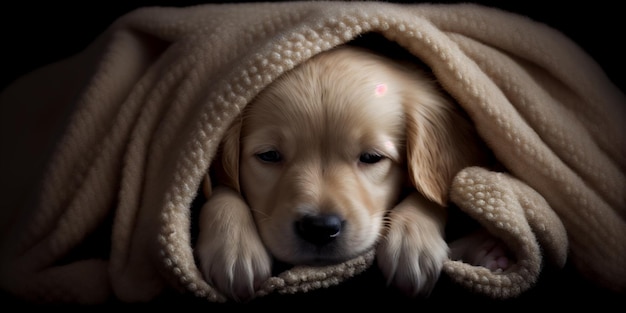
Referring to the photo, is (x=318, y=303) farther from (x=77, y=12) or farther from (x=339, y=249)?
(x=77, y=12)

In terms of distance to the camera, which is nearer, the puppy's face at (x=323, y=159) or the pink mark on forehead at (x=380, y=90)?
the puppy's face at (x=323, y=159)

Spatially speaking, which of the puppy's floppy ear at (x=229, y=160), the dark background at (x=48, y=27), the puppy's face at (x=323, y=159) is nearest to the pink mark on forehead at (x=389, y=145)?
the puppy's face at (x=323, y=159)

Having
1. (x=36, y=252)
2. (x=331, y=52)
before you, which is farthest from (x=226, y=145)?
(x=36, y=252)

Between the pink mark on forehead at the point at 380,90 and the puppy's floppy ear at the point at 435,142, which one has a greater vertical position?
the pink mark on forehead at the point at 380,90

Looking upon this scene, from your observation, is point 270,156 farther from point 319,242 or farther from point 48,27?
point 48,27

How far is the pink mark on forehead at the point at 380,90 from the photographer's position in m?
1.49

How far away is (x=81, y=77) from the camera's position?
1884 millimetres

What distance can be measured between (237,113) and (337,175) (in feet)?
0.85

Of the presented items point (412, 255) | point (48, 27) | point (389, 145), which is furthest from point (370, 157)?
point (48, 27)

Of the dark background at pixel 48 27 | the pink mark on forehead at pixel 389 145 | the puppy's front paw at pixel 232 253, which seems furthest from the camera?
the dark background at pixel 48 27

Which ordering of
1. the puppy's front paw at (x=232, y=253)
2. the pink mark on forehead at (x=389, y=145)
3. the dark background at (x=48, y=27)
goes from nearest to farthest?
the puppy's front paw at (x=232, y=253) → the pink mark on forehead at (x=389, y=145) → the dark background at (x=48, y=27)

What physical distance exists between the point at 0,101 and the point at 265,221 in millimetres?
1404

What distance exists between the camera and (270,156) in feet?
4.92

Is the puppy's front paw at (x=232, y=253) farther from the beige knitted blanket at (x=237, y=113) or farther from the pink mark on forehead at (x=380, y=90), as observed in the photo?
the pink mark on forehead at (x=380, y=90)
